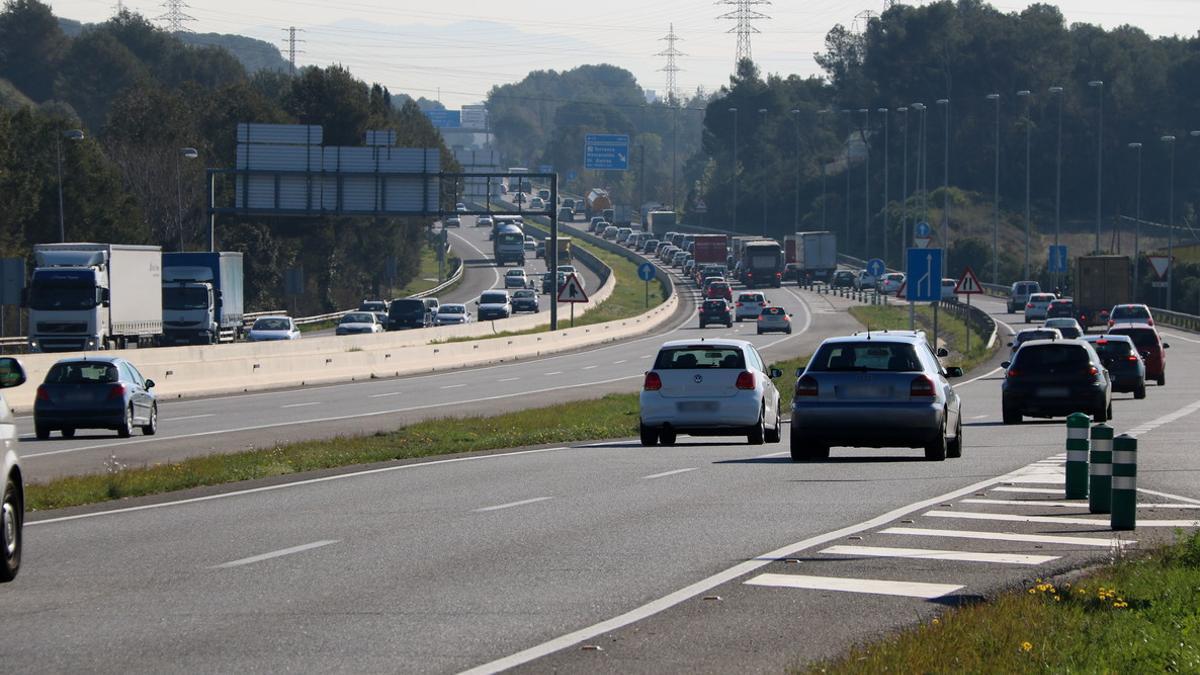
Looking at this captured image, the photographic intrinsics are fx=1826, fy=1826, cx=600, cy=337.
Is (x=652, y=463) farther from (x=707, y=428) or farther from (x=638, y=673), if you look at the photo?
(x=638, y=673)

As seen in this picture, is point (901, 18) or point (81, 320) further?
point (901, 18)

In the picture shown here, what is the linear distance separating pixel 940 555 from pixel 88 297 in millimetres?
42173

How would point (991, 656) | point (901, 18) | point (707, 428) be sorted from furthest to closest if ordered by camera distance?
point (901, 18), point (707, 428), point (991, 656)

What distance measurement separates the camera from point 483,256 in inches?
6457

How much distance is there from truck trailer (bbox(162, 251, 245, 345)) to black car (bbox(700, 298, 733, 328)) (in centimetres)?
3213

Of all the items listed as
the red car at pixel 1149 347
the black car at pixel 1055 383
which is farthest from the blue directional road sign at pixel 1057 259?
the black car at pixel 1055 383

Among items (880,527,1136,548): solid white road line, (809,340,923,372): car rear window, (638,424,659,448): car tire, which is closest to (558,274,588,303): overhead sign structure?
(638,424,659,448): car tire

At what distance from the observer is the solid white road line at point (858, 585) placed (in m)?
11.4

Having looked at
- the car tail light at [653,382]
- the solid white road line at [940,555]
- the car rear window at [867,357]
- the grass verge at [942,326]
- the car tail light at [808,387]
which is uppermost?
the car rear window at [867,357]

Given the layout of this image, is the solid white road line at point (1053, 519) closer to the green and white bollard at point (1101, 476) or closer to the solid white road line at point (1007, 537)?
the green and white bollard at point (1101, 476)

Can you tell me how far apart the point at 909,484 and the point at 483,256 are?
146077 mm

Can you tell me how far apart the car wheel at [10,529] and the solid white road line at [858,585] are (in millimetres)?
4935

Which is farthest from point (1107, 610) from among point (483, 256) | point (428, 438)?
point (483, 256)

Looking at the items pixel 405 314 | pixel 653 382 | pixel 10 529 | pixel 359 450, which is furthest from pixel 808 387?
pixel 405 314
